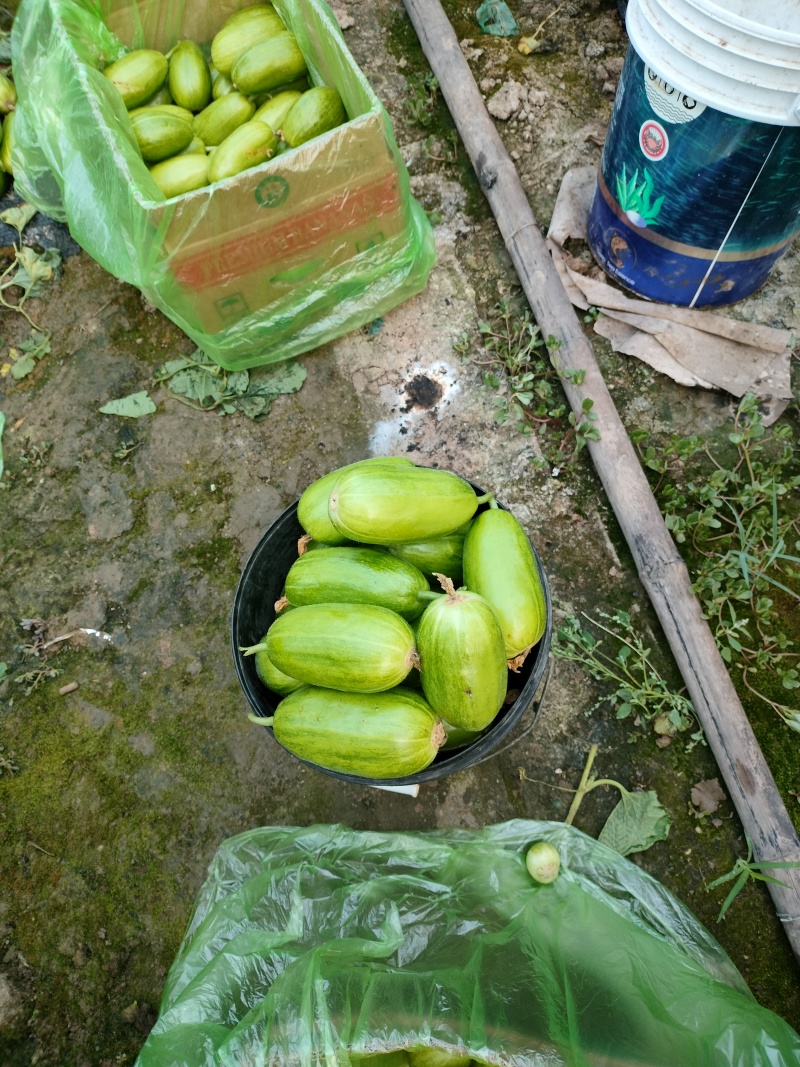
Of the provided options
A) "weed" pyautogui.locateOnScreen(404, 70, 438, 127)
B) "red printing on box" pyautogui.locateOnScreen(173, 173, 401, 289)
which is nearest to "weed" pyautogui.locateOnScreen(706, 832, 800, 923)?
"red printing on box" pyautogui.locateOnScreen(173, 173, 401, 289)

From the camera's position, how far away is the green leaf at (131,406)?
336 centimetres

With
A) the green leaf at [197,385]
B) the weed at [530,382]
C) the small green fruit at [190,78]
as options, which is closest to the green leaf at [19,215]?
the small green fruit at [190,78]

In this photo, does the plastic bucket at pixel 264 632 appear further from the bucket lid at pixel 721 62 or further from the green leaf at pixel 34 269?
the green leaf at pixel 34 269

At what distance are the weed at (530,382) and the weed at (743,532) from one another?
292mm

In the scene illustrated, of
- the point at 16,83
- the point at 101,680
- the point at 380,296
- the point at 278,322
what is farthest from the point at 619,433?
the point at 16,83

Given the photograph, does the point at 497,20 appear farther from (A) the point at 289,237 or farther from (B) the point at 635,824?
(B) the point at 635,824

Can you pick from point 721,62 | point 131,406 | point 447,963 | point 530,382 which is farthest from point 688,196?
point 447,963

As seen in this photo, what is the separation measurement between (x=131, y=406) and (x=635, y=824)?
2.85 meters

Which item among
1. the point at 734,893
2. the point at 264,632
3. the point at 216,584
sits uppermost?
the point at 264,632

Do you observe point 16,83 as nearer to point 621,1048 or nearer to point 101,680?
point 101,680

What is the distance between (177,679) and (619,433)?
213 cm

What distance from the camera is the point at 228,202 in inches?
101

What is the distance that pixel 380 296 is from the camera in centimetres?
329

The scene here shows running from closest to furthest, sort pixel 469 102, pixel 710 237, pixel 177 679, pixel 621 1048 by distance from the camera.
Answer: pixel 621 1048, pixel 710 237, pixel 177 679, pixel 469 102
